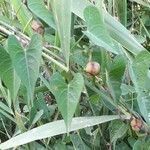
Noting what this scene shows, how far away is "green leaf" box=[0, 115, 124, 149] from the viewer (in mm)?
686

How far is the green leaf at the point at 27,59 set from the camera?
585 millimetres

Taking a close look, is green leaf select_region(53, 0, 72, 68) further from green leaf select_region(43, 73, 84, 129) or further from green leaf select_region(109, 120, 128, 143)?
green leaf select_region(109, 120, 128, 143)

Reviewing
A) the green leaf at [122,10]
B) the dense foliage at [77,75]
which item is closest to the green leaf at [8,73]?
the dense foliage at [77,75]

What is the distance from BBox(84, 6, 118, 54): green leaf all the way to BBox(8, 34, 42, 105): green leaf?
0.07 meters

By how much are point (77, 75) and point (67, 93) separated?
0.12 feet

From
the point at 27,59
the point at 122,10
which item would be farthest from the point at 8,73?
the point at 122,10

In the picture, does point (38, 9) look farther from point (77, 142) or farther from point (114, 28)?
point (77, 142)

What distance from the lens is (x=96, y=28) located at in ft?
2.02

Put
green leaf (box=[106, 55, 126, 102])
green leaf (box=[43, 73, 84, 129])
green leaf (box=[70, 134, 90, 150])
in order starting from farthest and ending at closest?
green leaf (box=[70, 134, 90, 150]) → green leaf (box=[106, 55, 126, 102]) → green leaf (box=[43, 73, 84, 129])

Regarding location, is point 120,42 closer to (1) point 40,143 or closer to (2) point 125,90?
(2) point 125,90

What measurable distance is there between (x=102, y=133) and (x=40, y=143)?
13cm

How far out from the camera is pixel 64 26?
1.99ft

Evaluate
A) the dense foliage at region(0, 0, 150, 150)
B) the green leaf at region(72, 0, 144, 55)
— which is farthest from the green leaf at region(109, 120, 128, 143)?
the green leaf at region(72, 0, 144, 55)

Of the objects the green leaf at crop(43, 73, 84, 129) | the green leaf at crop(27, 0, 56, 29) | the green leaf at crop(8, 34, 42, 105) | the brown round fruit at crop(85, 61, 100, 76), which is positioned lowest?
the green leaf at crop(43, 73, 84, 129)
